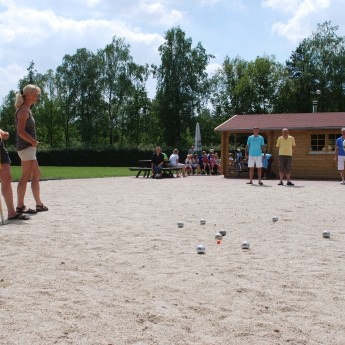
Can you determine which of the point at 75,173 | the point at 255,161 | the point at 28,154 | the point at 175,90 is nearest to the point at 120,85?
the point at 175,90

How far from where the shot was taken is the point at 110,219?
28.9 ft

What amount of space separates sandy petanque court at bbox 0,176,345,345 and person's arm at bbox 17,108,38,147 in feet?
4.39

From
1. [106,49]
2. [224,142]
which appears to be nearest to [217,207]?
[224,142]

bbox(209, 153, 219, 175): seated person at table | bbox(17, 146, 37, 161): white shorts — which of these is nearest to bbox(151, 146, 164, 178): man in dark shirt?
bbox(209, 153, 219, 175): seated person at table

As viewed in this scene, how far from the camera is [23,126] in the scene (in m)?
9.22

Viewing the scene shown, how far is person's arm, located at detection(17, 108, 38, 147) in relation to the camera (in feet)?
30.1

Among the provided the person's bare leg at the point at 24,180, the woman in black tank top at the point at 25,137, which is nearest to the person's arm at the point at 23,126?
the woman in black tank top at the point at 25,137

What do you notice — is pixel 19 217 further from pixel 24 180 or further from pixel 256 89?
pixel 256 89

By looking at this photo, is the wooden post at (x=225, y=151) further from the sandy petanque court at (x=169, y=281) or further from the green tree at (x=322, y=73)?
the green tree at (x=322, y=73)

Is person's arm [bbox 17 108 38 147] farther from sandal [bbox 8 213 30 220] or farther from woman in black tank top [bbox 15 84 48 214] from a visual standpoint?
sandal [bbox 8 213 30 220]

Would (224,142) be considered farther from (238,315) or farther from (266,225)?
(238,315)

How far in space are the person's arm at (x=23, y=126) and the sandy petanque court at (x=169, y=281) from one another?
134 centimetres

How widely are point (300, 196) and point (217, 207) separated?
3.54m

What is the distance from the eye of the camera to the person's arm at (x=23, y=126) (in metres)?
9.16
